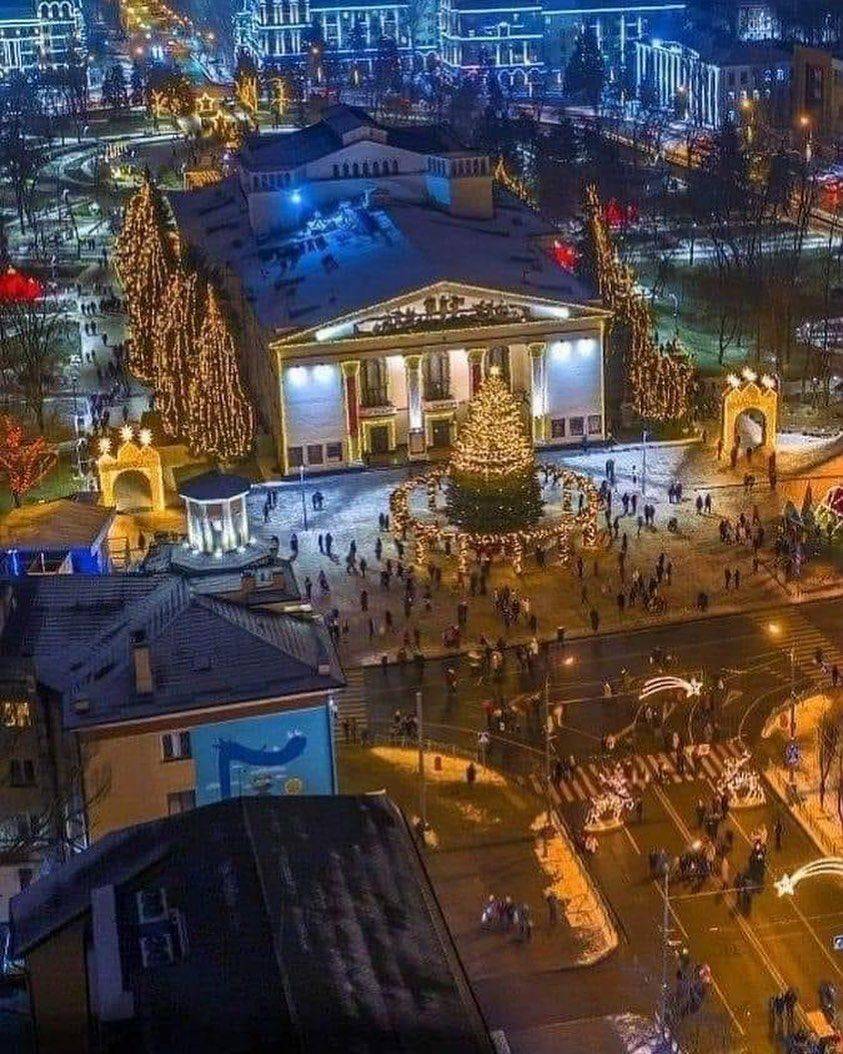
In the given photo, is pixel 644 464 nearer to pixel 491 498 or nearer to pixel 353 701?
pixel 491 498

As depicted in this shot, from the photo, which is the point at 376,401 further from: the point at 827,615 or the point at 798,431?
the point at 827,615

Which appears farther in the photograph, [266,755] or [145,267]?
Answer: [145,267]

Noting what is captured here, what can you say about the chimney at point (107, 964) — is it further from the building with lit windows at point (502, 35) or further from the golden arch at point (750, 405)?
the building with lit windows at point (502, 35)

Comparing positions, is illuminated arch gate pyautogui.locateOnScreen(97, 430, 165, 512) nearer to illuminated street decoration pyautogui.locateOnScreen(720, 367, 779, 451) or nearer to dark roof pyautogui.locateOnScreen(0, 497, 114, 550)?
dark roof pyautogui.locateOnScreen(0, 497, 114, 550)

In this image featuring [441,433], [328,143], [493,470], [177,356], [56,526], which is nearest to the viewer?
[56,526]

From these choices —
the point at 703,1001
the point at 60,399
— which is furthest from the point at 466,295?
the point at 703,1001

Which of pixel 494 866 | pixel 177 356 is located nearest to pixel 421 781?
pixel 494 866
